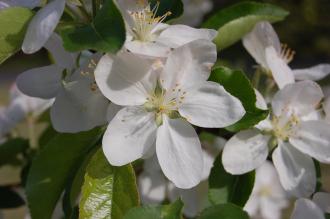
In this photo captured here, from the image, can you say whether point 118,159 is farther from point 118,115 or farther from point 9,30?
point 9,30

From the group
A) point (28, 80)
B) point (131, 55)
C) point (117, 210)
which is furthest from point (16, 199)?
point (131, 55)

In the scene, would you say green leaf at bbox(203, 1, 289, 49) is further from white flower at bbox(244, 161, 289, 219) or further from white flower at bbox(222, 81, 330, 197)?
white flower at bbox(244, 161, 289, 219)

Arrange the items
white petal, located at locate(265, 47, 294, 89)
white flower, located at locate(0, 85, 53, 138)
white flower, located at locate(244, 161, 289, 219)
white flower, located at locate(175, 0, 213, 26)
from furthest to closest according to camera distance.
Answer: white flower, located at locate(244, 161, 289, 219), white flower, located at locate(175, 0, 213, 26), white flower, located at locate(0, 85, 53, 138), white petal, located at locate(265, 47, 294, 89)

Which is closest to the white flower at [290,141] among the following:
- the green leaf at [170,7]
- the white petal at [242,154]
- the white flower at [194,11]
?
the white petal at [242,154]

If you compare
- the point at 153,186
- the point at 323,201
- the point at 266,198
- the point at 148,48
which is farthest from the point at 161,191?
the point at 266,198

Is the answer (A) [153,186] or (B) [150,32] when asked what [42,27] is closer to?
(B) [150,32]

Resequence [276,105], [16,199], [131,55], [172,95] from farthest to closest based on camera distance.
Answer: [16,199]
[276,105]
[172,95]
[131,55]

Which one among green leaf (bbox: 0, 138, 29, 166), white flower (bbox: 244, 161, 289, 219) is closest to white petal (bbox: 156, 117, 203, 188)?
green leaf (bbox: 0, 138, 29, 166)
